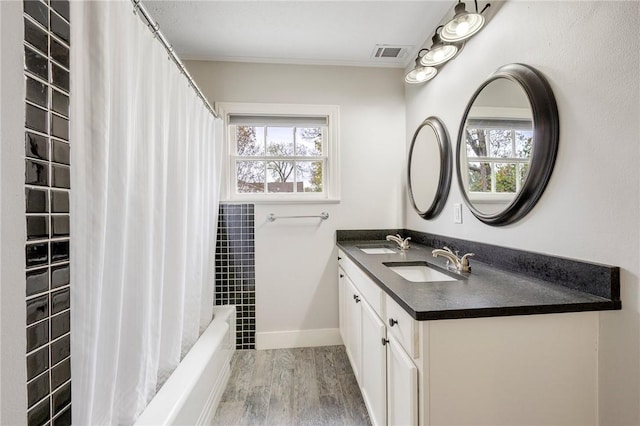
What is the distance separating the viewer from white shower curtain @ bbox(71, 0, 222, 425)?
0.77 m

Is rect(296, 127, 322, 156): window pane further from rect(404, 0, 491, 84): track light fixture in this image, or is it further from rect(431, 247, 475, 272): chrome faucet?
rect(431, 247, 475, 272): chrome faucet

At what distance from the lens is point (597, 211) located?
0.98 meters

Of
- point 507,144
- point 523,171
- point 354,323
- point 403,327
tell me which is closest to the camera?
point 403,327

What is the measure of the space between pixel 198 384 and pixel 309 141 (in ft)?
6.36

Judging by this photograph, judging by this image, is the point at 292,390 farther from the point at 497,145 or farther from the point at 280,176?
the point at 497,145

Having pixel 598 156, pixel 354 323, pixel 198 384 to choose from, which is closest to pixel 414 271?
pixel 354 323

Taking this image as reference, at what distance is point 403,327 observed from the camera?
1.02 meters

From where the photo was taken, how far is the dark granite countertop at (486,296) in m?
0.90

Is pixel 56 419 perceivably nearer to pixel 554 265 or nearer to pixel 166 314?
pixel 166 314

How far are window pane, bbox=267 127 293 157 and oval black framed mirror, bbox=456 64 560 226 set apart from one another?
4.56ft

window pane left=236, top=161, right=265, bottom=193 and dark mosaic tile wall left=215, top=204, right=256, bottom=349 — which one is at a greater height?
window pane left=236, top=161, right=265, bottom=193

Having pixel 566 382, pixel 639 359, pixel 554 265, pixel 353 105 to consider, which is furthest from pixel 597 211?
pixel 353 105

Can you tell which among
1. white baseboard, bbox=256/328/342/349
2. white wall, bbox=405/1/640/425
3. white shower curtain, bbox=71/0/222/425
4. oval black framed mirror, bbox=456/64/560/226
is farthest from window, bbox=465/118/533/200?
white baseboard, bbox=256/328/342/349

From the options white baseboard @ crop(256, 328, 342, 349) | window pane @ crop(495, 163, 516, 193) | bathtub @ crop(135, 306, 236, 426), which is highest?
window pane @ crop(495, 163, 516, 193)
